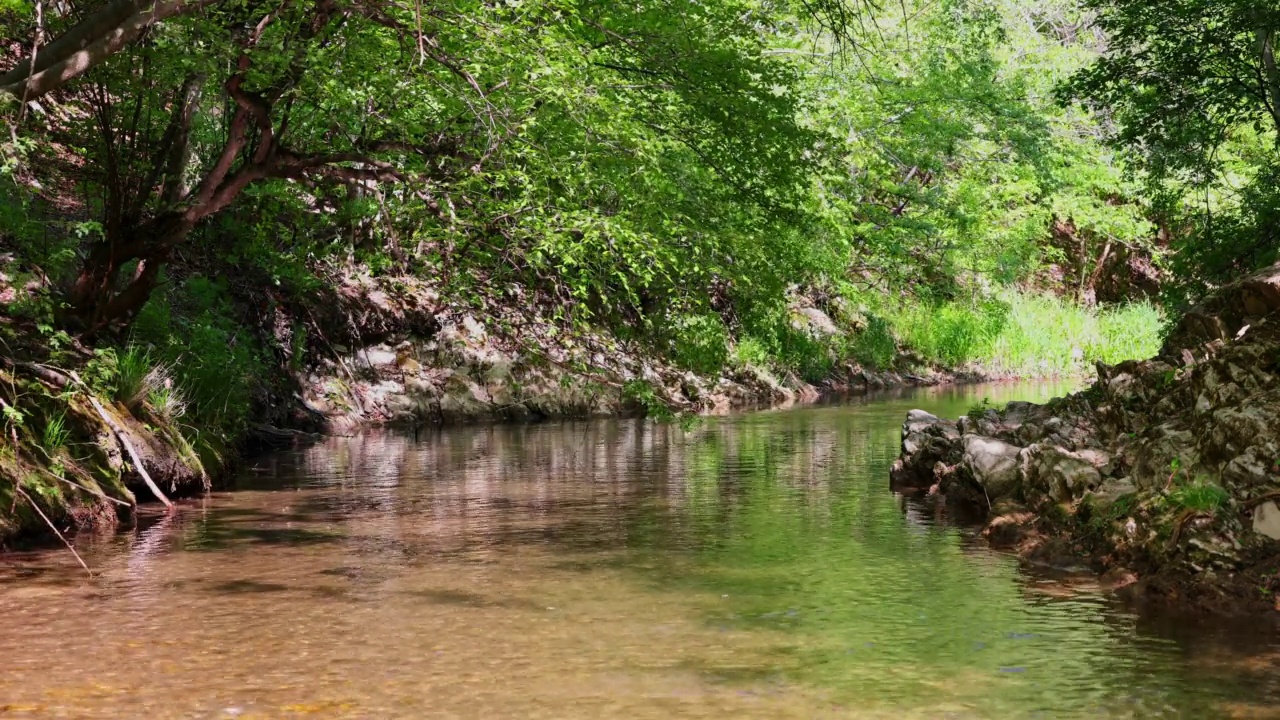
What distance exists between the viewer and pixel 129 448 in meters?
11.0

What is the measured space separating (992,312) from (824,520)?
23.8 m

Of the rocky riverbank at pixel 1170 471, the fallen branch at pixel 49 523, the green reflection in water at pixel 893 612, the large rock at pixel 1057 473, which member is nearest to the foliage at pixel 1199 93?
the rocky riverbank at pixel 1170 471

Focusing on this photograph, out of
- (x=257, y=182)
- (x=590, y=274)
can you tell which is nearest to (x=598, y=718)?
(x=590, y=274)

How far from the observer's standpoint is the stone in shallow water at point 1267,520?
24.8ft

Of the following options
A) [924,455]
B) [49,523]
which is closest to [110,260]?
[49,523]

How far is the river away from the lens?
585cm

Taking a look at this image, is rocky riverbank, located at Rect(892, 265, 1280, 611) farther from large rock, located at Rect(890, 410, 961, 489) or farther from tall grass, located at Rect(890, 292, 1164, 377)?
tall grass, located at Rect(890, 292, 1164, 377)

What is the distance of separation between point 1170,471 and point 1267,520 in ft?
3.66

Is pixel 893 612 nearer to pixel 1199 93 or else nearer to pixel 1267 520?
pixel 1267 520

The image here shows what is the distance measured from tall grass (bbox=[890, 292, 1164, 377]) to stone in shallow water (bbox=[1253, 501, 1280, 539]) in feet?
79.6

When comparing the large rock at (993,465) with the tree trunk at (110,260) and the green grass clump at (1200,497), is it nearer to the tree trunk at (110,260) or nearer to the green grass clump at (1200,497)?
the green grass clump at (1200,497)

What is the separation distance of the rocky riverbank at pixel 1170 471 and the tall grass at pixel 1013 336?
795 inches

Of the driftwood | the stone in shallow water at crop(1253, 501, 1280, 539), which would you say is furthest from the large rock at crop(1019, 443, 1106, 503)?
the driftwood

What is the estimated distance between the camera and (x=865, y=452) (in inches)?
633
